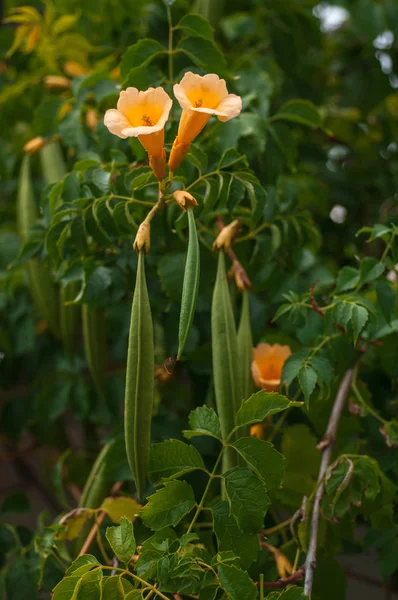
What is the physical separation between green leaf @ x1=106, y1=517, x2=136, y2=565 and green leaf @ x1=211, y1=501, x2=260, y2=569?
0.12 m

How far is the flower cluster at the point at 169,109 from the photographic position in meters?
0.93

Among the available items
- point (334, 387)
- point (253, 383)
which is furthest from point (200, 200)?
point (334, 387)

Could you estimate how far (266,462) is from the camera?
93 centimetres

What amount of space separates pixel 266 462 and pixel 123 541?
0.22m

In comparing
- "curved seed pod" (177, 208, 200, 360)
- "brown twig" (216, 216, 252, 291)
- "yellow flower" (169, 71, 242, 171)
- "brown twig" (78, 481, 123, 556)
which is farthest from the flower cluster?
"brown twig" (78, 481, 123, 556)

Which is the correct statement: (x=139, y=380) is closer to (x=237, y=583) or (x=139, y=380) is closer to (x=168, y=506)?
(x=168, y=506)

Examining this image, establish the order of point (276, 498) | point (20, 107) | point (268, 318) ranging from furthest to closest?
point (20, 107) → point (268, 318) → point (276, 498)

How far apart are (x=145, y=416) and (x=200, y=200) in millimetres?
344

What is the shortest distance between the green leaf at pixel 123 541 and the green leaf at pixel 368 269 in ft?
1.74

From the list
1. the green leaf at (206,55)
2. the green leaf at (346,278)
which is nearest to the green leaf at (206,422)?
the green leaf at (346,278)

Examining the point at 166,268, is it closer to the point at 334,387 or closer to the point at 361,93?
the point at 334,387

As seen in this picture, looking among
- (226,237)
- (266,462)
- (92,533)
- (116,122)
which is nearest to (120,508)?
(92,533)

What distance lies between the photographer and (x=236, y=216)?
1257mm

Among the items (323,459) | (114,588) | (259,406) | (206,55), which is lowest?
(323,459)
